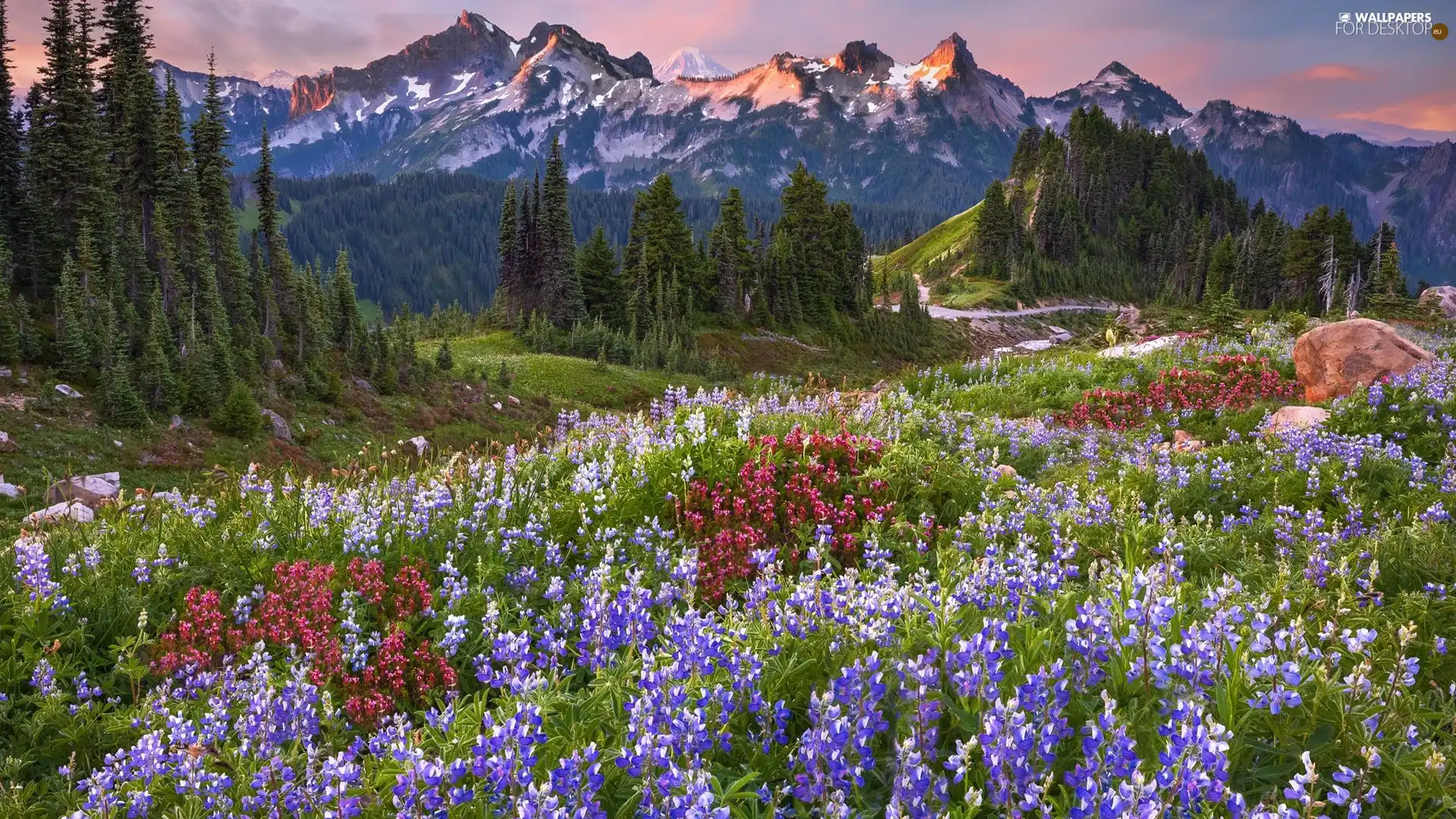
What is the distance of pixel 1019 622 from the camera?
150 inches

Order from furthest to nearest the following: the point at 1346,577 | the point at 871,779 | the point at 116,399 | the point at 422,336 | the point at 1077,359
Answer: the point at 422,336 < the point at 116,399 < the point at 1077,359 < the point at 1346,577 < the point at 871,779

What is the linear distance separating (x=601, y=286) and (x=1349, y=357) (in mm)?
52240

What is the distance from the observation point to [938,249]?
153250 mm

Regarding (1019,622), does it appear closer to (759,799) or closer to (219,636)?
(759,799)

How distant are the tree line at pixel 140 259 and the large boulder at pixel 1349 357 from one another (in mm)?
30199

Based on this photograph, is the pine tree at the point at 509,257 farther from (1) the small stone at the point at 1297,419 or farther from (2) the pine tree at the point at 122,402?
(1) the small stone at the point at 1297,419

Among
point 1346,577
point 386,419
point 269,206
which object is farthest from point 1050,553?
point 269,206

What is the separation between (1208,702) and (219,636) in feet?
19.3

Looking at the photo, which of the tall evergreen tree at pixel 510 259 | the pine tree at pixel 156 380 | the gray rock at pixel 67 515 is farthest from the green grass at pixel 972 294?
the gray rock at pixel 67 515

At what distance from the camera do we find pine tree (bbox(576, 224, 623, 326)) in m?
60.1

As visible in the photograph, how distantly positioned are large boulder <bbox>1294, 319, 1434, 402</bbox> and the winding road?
6678 cm

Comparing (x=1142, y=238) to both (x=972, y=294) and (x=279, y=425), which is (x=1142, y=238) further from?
(x=279, y=425)

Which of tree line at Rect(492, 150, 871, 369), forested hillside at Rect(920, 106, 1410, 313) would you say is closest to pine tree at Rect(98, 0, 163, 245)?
tree line at Rect(492, 150, 871, 369)

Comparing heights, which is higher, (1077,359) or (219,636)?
(1077,359)
